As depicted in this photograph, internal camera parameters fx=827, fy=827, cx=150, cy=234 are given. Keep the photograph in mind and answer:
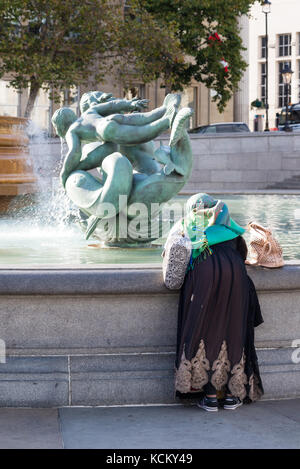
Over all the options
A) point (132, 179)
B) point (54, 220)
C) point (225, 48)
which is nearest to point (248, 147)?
point (225, 48)

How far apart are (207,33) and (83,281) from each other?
3100 cm

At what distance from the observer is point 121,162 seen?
6.98 m

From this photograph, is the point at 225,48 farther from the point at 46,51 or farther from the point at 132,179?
the point at 132,179

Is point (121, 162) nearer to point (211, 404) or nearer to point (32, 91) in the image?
point (211, 404)

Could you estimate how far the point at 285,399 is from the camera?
17.9 ft

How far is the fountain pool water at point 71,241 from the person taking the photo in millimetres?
7023

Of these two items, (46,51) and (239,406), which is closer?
(239,406)

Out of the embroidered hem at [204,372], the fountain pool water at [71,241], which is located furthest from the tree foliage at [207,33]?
the embroidered hem at [204,372]

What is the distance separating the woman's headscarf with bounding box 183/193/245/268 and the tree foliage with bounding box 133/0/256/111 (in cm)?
2818

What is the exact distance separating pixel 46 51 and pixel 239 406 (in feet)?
82.1

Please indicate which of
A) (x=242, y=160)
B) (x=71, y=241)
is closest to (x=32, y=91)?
(x=242, y=160)

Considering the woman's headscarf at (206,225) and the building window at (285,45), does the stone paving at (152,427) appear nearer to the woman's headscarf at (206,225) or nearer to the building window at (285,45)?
the woman's headscarf at (206,225)

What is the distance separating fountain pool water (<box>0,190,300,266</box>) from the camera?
277 inches

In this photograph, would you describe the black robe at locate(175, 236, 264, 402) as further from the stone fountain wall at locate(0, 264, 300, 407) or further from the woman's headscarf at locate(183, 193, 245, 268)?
the stone fountain wall at locate(0, 264, 300, 407)
